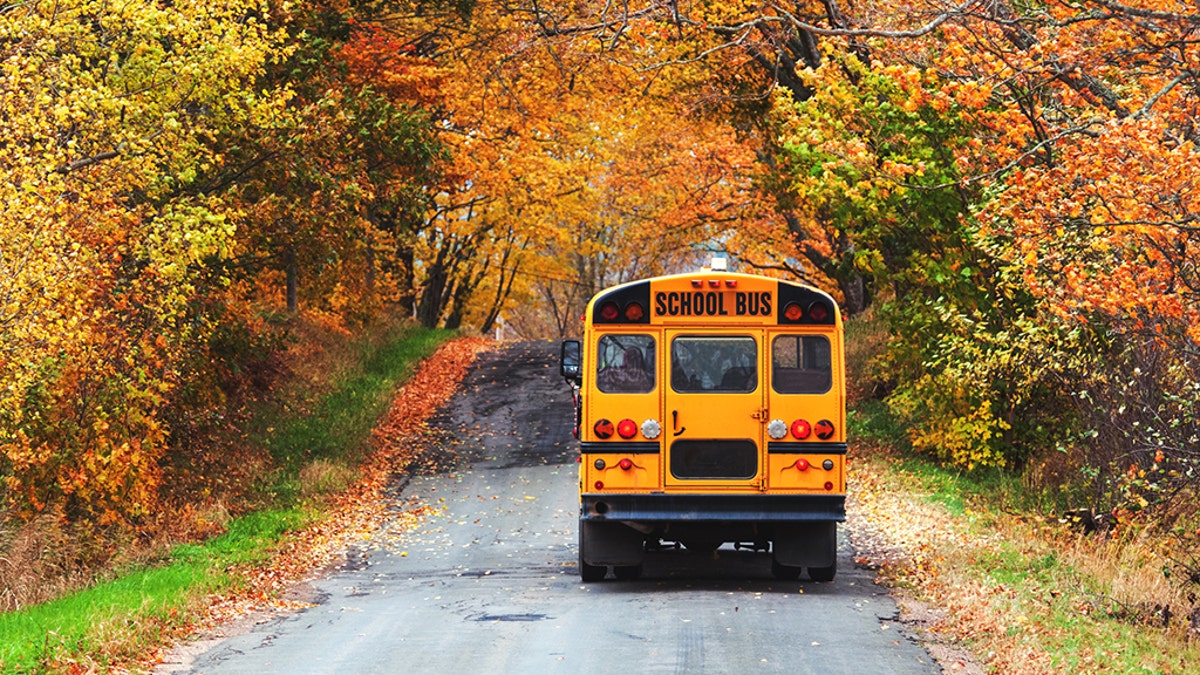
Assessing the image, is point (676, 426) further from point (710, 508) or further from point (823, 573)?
point (823, 573)

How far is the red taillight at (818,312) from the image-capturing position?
1266cm

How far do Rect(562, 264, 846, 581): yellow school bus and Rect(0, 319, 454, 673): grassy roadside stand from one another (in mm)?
3766

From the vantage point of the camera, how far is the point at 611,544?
1290 centimetres

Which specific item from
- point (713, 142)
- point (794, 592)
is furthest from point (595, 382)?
point (713, 142)

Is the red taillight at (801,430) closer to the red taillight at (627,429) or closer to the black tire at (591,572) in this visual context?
the red taillight at (627,429)

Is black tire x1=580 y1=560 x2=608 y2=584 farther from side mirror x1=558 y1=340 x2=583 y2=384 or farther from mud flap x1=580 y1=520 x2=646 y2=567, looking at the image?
side mirror x1=558 y1=340 x2=583 y2=384

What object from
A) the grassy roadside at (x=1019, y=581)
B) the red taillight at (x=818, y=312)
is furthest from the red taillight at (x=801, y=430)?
the grassy roadside at (x=1019, y=581)

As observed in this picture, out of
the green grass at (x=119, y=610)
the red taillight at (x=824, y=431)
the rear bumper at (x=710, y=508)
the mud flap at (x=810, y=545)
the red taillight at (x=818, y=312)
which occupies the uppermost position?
the red taillight at (x=818, y=312)

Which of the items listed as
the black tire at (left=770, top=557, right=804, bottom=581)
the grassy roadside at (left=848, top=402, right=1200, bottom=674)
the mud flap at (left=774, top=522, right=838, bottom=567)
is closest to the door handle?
the mud flap at (left=774, top=522, right=838, bottom=567)

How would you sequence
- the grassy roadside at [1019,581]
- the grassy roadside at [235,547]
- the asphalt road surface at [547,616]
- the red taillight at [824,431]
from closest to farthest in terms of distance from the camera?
the grassy roadside at [1019,581]
the asphalt road surface at [547,616]
the grassy roadside at [235,547]
the red taillight at [824,431]

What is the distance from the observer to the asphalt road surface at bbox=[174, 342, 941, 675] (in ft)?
31.0

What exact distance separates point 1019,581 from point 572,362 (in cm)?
425

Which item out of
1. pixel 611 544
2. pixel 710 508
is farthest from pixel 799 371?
pixel 611 544

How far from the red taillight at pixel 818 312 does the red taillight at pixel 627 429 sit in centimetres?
185
